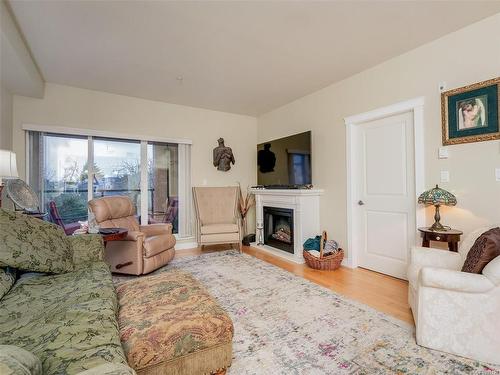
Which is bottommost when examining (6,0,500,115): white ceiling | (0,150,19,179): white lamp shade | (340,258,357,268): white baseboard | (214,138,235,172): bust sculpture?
(340,258,357,268): white baseboard

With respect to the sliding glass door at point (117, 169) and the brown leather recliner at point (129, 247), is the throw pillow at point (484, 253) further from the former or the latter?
the sliding glass door at point (117, 169)

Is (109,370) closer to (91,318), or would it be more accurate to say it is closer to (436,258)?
(91,318)

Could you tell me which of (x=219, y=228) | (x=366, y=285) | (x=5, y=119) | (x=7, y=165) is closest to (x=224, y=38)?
(x=7, y=165)

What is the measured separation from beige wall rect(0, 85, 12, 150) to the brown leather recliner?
1.15m

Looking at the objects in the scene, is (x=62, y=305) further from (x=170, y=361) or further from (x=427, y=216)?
(x=427, y=216)

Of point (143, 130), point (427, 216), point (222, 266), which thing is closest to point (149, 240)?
point (222, 266)

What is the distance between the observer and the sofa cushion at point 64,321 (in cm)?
89

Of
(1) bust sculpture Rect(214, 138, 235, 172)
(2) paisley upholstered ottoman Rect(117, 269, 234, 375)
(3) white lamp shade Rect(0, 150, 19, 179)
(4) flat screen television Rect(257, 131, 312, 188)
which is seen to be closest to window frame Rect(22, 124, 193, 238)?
(1) bust sculpture Rect(214, 138, 235, 172)

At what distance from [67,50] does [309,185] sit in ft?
10.7

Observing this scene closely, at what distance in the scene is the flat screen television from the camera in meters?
3.83

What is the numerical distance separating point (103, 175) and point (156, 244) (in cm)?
161

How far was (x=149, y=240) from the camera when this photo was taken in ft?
10.0

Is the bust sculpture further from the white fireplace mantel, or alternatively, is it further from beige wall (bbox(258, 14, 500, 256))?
beige wall (bbox(258, 14, 500, 256))

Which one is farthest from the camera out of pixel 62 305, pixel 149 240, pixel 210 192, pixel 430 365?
pixel 210 192
